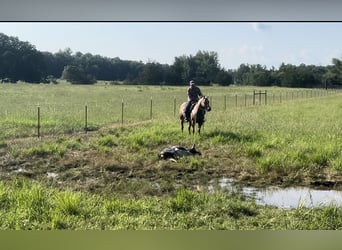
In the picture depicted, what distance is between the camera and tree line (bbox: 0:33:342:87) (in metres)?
5.49

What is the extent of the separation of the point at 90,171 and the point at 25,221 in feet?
5.63

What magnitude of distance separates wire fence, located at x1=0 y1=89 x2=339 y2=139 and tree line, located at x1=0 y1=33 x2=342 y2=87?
0.43m

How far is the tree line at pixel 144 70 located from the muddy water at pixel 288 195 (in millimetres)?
1257

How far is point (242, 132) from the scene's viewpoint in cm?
738

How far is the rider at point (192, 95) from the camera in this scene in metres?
5.92

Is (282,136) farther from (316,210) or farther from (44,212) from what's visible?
(44,212)

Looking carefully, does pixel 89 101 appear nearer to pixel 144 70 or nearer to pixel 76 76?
pixel 76 76

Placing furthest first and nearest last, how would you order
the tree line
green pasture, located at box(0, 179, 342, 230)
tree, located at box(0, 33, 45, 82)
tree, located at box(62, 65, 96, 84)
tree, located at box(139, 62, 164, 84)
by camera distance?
tree, located at box(62, 65, 96, 84)
tree, located at box(139, 62, 164, 84)
the tree line
tree, located at box(0, 33, 45, 82)
green pasture, located at box(0, 179, 342, 230)

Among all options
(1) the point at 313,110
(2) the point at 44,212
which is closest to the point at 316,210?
(2) the point at 44,212

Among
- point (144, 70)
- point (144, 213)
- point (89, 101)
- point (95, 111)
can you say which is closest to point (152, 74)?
point (144, 70)

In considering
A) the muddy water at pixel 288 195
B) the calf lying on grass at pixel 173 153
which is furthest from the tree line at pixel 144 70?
the muddy water at pixel 288 195

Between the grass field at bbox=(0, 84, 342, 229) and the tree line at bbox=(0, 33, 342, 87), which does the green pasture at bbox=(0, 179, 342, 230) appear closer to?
the grass field at bbox=(0, 84, 342, 229)

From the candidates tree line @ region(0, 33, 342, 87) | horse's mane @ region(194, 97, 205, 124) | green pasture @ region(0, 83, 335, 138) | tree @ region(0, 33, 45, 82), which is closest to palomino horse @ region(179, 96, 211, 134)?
horse's mane @ region(194, 97, 205, 124)

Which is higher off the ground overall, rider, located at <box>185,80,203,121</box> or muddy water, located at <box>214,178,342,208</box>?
rider, located at <box>185,80,203,121</box>
